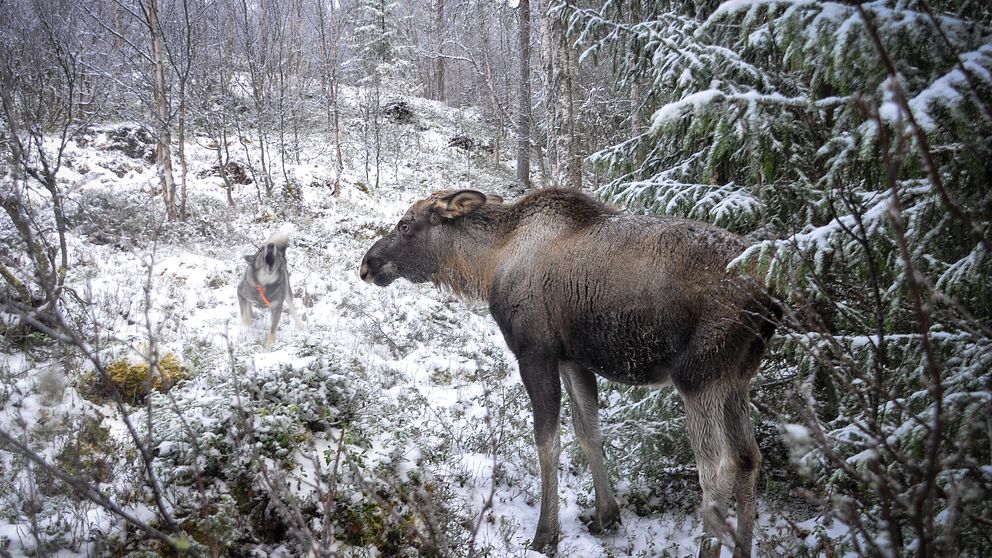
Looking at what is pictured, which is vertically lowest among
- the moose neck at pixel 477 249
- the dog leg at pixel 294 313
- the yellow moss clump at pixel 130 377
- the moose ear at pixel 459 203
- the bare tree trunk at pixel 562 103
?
the dog leg at pixel 294 313

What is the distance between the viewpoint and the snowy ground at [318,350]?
13.6 feet

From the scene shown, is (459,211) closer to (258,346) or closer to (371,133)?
(258,346)

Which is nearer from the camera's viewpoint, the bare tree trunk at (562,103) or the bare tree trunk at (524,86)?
the bare tree trunk at (562,103)

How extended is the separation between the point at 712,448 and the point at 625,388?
2281 mm

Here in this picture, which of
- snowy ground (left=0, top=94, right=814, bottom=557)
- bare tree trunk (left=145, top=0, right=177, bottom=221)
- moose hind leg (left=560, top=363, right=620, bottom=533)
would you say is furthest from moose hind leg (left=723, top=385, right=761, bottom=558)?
bare tree trunk (left=145, top=0, right=177, bottom=221)

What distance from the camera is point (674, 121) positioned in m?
2.69

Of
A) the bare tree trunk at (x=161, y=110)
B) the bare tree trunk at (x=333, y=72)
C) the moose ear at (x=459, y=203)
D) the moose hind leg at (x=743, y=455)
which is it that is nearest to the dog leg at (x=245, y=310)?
the moose ear at (x=459, y=203)

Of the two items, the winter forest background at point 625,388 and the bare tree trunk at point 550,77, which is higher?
the bare tree trunk at point 550,77

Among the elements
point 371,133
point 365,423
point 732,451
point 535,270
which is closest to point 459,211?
point 535,270

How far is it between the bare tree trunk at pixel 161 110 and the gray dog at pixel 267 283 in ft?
19.9

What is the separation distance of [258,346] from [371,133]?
2047 centimetres

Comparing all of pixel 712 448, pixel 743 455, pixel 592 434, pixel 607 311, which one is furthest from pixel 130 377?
pixel 743 455

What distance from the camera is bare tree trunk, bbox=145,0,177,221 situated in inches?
476

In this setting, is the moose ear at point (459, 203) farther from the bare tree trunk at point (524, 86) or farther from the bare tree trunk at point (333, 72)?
the bare tree trunk at point (333, 72)
